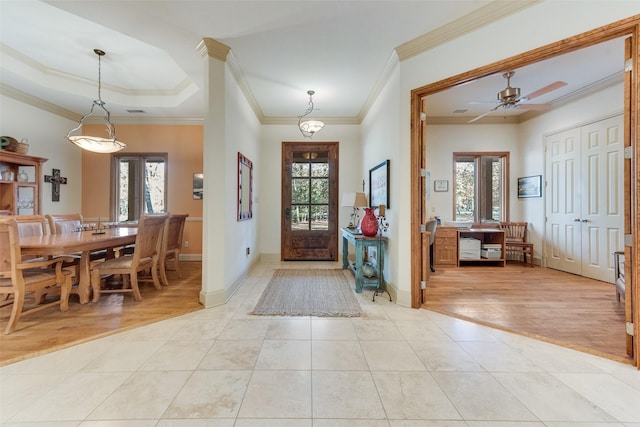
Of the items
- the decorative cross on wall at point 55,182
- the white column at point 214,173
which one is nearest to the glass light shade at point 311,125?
the white column at point 214,173

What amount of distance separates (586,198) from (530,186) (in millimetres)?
998

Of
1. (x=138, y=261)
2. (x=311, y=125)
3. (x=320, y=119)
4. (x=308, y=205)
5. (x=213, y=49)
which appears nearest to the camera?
(x=213, y=49)

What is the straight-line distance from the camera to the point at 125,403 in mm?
1472

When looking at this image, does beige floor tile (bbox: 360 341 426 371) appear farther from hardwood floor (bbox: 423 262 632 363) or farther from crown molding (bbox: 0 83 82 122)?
crown molding (bbox: 0 83 82 122)

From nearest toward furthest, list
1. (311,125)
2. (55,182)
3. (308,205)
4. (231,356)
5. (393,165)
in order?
1. (231,356)
2. (393,165)
3. (311,125)
4. (55,182)
5. (308,205)

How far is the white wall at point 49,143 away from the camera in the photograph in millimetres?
4250

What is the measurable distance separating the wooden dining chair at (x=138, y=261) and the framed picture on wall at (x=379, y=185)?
3029mm

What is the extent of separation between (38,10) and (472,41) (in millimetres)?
4379

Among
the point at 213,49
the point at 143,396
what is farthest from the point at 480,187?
the point at 143,396

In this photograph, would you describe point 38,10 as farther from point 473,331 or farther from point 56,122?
point 473,331

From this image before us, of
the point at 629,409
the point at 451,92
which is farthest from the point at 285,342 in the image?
the point at 451,92

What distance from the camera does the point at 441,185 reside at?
5320 millimetres

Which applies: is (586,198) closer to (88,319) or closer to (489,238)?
(489,238)

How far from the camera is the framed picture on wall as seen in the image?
11.4 ft
